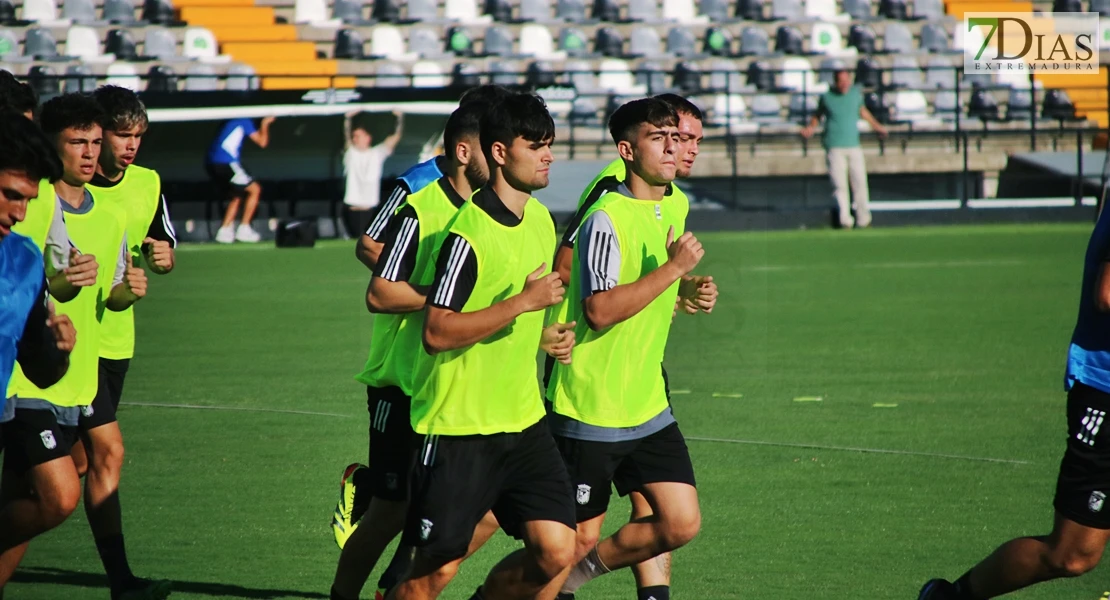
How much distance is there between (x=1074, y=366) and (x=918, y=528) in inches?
79.3

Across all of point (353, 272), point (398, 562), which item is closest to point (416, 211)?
point (398, 562)

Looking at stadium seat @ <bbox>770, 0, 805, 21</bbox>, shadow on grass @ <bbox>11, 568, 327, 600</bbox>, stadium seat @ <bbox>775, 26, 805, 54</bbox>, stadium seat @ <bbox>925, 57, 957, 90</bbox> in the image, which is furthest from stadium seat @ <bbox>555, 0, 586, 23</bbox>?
shadow on grass @ <bbox>11, 568, 327, 600</bbox>

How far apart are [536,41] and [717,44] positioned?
143 inches

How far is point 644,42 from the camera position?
29.9 meters

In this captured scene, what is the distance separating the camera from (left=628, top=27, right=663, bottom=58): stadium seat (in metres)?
29.8

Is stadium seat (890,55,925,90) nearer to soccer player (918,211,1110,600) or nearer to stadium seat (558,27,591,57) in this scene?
stadium seat (558,27,591,57)

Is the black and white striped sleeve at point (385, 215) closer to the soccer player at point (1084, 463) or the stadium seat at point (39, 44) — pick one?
the soccer player at point (1084, 463)

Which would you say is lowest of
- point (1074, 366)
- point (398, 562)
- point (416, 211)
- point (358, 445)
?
point (358, 445)

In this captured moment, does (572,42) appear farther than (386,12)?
No

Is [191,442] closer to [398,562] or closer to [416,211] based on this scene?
[398,562]

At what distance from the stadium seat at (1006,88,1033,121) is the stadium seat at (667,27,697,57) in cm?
623

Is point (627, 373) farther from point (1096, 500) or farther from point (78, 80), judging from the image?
point (78, 80)

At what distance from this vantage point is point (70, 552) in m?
6.59

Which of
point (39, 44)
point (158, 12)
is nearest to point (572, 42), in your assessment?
point (158, 12)
